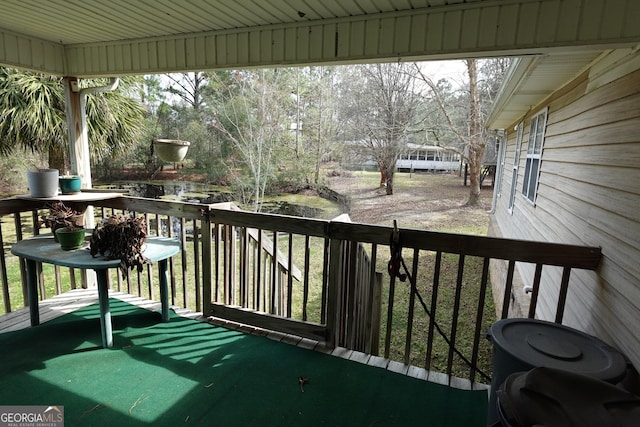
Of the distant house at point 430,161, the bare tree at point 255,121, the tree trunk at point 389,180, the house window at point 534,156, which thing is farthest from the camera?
the distant house at point 430,161

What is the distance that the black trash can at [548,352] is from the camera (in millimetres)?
1313

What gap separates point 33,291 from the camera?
8.43 feet

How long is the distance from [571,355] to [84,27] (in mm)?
3852

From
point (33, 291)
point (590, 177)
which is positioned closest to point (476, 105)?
point (590, 177)

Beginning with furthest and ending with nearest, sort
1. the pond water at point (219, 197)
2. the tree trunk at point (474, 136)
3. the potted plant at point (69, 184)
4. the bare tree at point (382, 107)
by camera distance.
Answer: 1. the bare tree at point (382, 107)
2. the tree trunk at point (474, 136)
3. the pond water at point (219, 197)
4. the potted plant at point (69, 184)

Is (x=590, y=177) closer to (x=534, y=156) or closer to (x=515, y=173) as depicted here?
(x=534, y=156)

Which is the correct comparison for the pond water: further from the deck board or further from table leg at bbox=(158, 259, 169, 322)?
table leg at bbox=(158, 259, 169, 322)

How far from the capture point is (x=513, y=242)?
1.94 meters

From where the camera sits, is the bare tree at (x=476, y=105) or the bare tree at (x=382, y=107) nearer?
the bare tree at (x=476, y=105)

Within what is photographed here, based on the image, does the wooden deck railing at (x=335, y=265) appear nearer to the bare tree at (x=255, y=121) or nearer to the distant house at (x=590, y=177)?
the distant house at (x=590, y=177)

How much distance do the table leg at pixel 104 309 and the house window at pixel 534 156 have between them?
15.9ft

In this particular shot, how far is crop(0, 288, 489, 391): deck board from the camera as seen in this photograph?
86.6 inches

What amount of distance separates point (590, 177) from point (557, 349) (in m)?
1.75

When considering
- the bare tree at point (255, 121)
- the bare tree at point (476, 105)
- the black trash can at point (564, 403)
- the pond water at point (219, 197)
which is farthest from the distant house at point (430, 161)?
the black trash can at point (564, 403)
